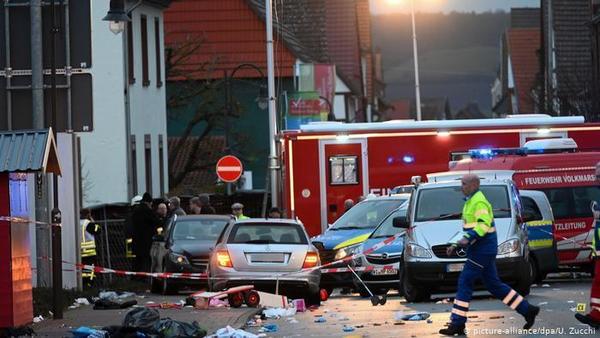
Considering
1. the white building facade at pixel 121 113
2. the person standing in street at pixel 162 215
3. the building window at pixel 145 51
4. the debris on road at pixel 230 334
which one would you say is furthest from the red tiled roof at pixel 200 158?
the debris on road at pixel 230 334

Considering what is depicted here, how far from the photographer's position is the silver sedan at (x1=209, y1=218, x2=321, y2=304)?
2278cm

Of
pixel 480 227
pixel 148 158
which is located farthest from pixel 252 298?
pixel 148 158

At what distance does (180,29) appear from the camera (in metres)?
64.9

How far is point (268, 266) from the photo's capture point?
74.9 feet

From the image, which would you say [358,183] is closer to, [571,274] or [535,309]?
[571,274]

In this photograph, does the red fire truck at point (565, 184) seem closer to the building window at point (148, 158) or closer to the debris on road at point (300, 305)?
the debris on road at point (300, 305)

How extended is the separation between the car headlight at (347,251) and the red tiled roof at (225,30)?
36.9 meters

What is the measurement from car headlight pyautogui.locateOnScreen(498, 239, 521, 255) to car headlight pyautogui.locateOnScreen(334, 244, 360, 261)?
471cm

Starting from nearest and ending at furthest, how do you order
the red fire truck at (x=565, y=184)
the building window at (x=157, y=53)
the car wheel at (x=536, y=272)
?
the car wheel at (x=536, y=272), the red fire truck at (x=565, y=184), the building window at (x=157, y=53)

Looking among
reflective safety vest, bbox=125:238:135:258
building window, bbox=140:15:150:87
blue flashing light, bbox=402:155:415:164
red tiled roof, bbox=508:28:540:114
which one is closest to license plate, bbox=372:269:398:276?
reflective safety vest, bbox=125:238:135:258

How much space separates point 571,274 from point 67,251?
11.5 metres

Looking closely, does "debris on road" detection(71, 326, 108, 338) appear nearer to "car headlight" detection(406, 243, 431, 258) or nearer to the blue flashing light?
"car headlight" detection(406, 243, 431, 258)

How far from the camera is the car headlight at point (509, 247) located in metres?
22.0

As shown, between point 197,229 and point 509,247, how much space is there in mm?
7860
